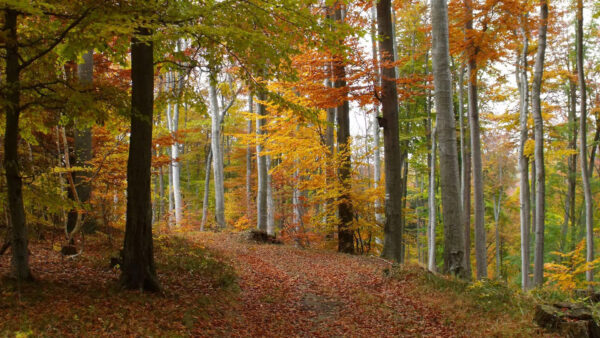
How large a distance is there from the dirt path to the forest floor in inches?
0.7

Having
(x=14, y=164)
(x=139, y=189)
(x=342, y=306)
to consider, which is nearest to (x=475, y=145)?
(x=342, y=306)

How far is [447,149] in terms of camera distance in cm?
759

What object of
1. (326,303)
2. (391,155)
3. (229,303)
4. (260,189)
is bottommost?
(326,303)

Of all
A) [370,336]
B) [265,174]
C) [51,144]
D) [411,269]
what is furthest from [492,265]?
[51,144]

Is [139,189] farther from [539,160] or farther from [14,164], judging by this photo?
[539,160]

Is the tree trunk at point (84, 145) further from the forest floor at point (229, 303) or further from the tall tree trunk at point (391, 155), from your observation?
the tall tree trunk at point (391, 155)

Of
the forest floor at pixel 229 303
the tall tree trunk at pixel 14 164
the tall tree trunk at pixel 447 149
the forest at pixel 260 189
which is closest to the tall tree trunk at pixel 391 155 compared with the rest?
the forest at pixel 260 189

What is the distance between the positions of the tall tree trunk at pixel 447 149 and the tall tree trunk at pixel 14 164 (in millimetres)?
6875

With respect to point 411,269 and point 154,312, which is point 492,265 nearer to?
point 411,269

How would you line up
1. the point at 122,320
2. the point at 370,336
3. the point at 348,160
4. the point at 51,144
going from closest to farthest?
the point at 122,320 → the point at 370,336 → the point at 51,144 → the point at 348,160

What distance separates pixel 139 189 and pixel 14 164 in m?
1.52

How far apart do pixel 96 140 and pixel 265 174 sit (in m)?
6.55

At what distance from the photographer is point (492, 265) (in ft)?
99.2

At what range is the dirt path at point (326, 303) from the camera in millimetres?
5469
